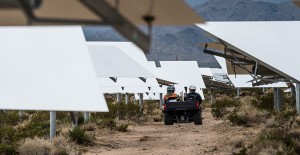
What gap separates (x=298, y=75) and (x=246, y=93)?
54.5 metres

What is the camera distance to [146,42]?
314cm

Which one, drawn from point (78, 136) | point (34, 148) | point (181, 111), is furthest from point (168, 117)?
point (34, 148)

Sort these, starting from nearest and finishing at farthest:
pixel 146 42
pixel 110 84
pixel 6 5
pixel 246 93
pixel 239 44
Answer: pixel 6 5 < pixel 146 42 < pixel 239 44 < pixel 110 84 < pixel 246 93

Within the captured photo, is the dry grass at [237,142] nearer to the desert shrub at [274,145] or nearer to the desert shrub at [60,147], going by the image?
the desert shrub at [274,145]

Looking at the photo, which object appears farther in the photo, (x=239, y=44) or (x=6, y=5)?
(x=239, y=44)

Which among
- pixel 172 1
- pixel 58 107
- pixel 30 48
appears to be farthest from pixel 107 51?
pixel 172 1

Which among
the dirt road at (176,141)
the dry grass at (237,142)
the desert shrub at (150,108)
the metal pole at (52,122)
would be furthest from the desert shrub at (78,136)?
the desert shrub at (150,108)

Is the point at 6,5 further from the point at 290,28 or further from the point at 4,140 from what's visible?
the point at 290,28

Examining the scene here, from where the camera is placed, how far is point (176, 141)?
17.8 metres

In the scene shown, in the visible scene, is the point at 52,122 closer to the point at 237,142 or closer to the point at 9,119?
the point at 237,142

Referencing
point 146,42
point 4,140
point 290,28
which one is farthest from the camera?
point 290,28

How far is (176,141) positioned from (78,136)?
311cm

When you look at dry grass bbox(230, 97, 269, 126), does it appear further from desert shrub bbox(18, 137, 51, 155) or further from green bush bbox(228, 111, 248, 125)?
desert shrub bbox(18, 137, 51, 155)

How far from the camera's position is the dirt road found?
50.5 ft
